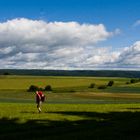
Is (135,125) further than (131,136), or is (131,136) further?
(135,125)

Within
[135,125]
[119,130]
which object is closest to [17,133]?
[119,130]

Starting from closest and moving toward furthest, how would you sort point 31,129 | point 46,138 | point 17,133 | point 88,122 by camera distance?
1. point 46,138
2. point 17,133
3. point 31,129
4. point 88,122

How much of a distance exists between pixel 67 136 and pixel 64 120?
1038 cm

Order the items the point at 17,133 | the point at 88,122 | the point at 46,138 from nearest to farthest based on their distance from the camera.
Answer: the point at 46,138, the point at 17,133, the point at 88,122

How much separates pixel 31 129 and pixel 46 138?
475 centimetres

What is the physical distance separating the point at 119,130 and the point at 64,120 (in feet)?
27.4

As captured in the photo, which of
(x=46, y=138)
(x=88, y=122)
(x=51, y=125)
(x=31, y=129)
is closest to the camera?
(x=46, y=138)

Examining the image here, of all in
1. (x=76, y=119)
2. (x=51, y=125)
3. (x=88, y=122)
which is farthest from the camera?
(x=76, y=119)

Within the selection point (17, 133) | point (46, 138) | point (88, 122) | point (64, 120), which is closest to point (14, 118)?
point (64, 120)

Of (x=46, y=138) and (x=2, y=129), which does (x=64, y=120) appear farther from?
(x=46, y=138)

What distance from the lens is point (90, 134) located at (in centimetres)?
2591

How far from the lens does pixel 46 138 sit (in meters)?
24.8

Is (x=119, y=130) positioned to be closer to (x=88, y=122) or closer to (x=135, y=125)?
(x=135, y=125)

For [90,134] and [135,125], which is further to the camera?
[135,125]
